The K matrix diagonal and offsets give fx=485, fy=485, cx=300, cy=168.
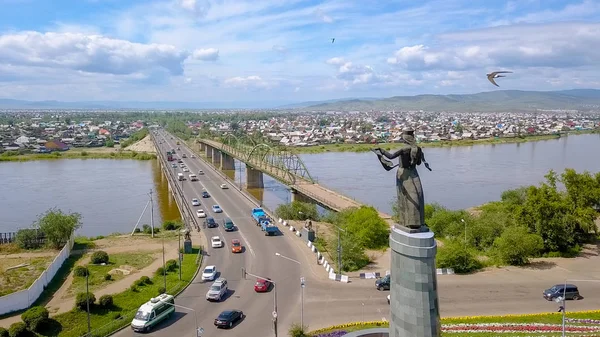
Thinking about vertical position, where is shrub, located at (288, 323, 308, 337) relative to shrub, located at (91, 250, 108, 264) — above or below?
above

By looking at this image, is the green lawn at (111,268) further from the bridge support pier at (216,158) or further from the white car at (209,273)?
the bridge support pier at (216,158)

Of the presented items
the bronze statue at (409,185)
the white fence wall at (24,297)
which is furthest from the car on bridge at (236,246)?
the bronze statue at (409,185)

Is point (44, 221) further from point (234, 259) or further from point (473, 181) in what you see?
point (473, 181)

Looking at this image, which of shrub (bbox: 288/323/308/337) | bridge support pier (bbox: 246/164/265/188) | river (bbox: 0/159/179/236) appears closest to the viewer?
shrub (bbox: 288/323/308/337)

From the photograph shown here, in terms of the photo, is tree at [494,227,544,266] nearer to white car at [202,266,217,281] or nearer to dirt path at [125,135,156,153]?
white car at [202,266,217,281]

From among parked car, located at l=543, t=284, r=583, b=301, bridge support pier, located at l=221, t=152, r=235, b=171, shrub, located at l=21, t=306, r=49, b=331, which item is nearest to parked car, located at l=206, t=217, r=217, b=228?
shrub, located at l=21, t=306, r=49, b=331

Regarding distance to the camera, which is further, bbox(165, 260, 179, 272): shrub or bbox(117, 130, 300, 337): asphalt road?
bbox(165, 260, 179, 272): shrub
